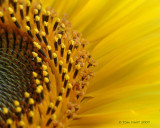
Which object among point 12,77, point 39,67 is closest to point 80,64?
point 39,67

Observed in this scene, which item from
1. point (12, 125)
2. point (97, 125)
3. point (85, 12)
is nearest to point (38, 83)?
point (12, 125)

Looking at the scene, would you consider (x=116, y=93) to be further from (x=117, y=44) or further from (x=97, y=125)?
(x=117, y=44)

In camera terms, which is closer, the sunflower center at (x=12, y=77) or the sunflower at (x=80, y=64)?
the sunflower at (x=80, y=64)

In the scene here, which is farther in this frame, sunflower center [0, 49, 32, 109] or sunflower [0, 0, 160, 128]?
sunflower center [0, 49, 32, 109]

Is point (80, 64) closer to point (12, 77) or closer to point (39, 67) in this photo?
point (39, 67)

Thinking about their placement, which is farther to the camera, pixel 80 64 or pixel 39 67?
pixel 80 64

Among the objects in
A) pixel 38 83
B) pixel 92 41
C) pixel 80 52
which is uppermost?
pixel 92 41

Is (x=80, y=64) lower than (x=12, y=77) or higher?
higher

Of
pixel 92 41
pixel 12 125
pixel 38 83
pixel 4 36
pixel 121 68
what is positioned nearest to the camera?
pixel 12 125
